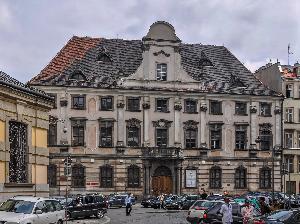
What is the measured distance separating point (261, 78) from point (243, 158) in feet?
48.5

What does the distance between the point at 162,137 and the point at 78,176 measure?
32.8 feet

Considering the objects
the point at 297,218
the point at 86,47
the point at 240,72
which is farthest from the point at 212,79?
the point at 297,218

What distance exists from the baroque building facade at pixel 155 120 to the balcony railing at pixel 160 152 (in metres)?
0.10

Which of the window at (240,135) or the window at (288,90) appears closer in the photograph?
the window at (240,135)

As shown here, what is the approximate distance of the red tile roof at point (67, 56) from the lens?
70.4 m

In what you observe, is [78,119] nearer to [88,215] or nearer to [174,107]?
[174,107]

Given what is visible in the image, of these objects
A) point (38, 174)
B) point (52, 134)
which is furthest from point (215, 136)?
point (38, 174)

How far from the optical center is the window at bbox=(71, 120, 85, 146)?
6906 cm

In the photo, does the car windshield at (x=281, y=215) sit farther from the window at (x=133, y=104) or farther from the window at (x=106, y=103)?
the window at (x=133, y=104)

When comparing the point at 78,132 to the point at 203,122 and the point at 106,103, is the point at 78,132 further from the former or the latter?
the point at 203,122

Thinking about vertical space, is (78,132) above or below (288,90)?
below

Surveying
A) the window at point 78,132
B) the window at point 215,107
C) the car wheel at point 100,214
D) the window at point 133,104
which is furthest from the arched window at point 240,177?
the car wheel at point 100,214

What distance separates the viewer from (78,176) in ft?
226

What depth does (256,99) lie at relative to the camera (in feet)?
245
